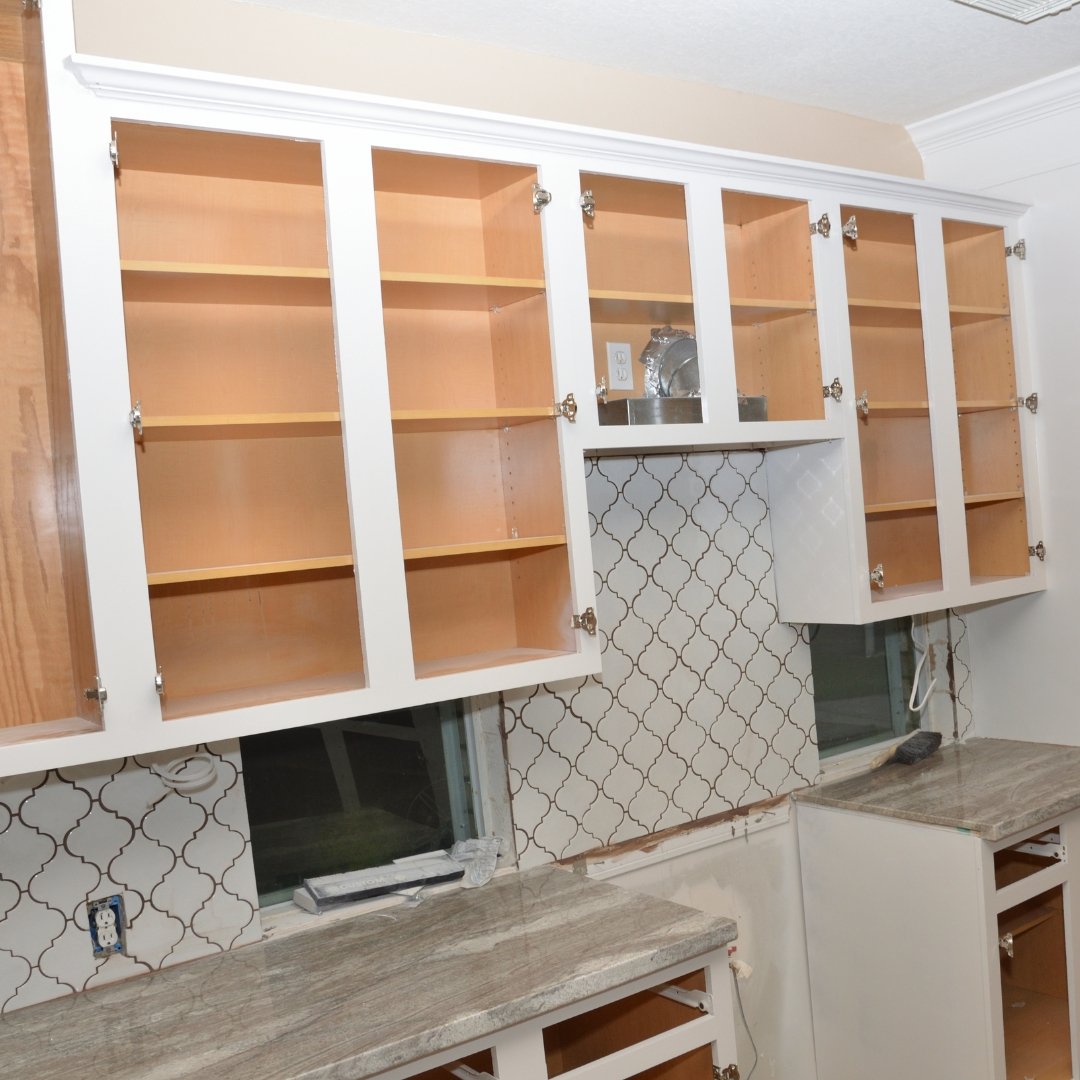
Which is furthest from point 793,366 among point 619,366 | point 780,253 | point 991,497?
point 991,497

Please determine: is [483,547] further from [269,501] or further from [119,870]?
[119,870]

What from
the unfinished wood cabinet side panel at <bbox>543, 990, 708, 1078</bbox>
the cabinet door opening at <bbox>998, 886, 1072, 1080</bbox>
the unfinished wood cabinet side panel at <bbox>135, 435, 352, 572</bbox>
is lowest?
the cabinet door opening at <bbox>998, 886, 1072, 1080</bbox>

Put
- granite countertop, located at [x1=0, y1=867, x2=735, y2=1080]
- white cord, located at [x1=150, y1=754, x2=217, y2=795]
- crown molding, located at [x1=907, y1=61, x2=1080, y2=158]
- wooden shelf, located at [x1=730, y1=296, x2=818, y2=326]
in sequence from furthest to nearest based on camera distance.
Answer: crown molding, located at [x1=907, y1=61, x2=1080, y2=158] → wooden shelf, located at [x1=730, y1=296, x2=818, y2=326] → white cord, located at [x1=150, y1=754, x2=217, y2=795] → granite countertop, located at [x1=0, y1=867, x2=735, y2=1080]

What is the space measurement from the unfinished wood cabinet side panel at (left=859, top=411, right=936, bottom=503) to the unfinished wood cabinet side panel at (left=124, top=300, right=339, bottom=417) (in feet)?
4.60

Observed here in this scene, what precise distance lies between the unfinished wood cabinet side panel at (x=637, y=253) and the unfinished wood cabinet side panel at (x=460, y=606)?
631mm

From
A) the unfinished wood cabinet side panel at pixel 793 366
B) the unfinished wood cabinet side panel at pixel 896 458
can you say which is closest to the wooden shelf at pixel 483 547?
the unfinished wood cabinet side panel at pixel 793 366

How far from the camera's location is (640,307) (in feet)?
7.75

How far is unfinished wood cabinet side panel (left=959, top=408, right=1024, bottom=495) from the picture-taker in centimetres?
303

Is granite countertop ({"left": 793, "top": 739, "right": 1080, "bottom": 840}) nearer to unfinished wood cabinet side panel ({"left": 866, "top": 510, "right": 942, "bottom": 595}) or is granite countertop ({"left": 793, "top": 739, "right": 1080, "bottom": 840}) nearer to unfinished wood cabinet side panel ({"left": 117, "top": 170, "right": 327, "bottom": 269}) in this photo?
unfinished wood cabinet side panel ({"left": 866, "top": 510, "right": 942, "bottom": 595})

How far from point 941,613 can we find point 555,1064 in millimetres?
1833

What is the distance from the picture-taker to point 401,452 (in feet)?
6.82

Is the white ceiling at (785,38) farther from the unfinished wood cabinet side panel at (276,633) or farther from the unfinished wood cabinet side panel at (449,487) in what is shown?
the unfinished wood cabinet side panel at (276,633)

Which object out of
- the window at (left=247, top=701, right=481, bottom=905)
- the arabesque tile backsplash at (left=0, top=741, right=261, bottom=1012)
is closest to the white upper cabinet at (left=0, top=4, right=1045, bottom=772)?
the arabesque tile backsplash at (left=0, top=741, right=261, bottom=1012)

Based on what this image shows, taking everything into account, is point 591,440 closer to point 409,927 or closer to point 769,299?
point 769,299
